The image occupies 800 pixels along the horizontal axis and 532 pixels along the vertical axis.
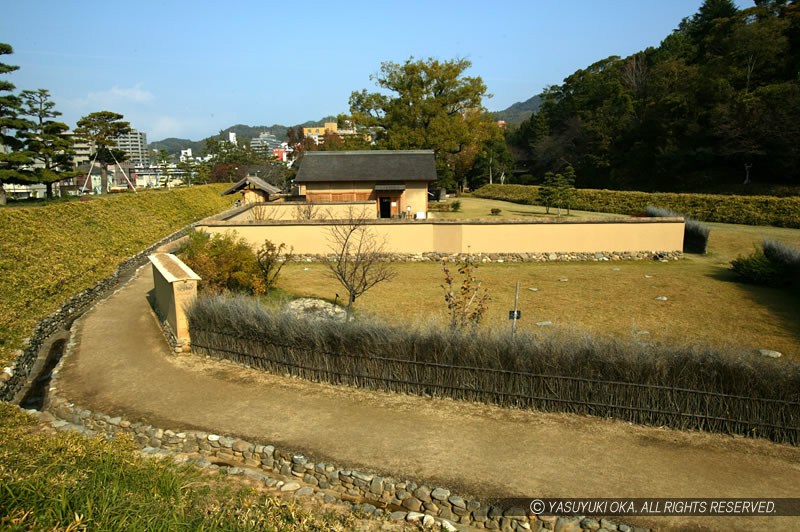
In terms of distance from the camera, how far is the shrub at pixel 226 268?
46.0 ft

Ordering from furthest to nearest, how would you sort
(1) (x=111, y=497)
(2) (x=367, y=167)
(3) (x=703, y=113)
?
1. (3) (x=703, y=113)
2. (2) (x=367, y=167)
3. (1) (x=111, y=497)

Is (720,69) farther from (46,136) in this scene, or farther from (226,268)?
(46,136)

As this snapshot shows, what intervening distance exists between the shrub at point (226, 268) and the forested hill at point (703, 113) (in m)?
36.9

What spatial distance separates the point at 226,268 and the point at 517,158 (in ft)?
218

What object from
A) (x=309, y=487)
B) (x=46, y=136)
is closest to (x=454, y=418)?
(x=309, y=487)

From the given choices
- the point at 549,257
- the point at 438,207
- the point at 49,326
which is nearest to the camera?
the point at 49,326

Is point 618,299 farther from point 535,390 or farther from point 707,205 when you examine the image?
point 707,205

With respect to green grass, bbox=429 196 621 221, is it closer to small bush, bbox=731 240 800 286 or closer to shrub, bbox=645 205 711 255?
shrub, bbox=645 205 711 255

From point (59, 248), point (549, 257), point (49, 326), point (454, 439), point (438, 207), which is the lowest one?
point (454, 439)

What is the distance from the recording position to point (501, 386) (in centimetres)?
847

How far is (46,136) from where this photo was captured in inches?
1026

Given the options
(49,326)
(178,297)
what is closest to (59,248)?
(49,326)

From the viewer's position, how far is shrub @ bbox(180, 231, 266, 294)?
14.0 m

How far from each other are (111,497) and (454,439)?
15.3 ft
